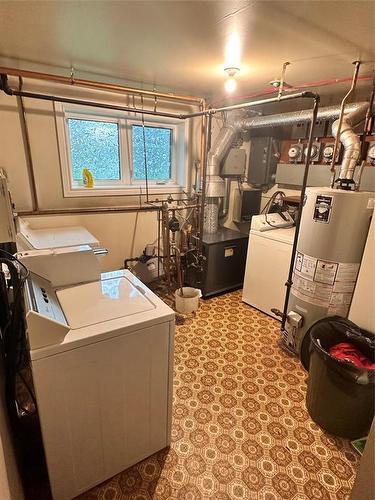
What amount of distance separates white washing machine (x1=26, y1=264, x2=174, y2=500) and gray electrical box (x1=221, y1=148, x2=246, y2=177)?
2274mm

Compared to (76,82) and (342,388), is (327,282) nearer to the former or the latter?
(342,388)

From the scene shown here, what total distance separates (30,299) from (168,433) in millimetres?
1017

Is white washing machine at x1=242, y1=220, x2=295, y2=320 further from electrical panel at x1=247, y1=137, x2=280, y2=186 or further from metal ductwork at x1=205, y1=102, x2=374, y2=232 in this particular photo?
electrical panel at x1=247, y1=137, x2=280, y2=186

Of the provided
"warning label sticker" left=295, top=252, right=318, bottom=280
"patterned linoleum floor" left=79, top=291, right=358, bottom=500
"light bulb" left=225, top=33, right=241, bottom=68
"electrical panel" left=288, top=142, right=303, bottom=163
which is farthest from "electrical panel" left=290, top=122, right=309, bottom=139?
"patterned linoleum floor" left=79, top=291, right=358, bottom=500

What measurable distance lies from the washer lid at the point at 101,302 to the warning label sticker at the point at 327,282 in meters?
1.31

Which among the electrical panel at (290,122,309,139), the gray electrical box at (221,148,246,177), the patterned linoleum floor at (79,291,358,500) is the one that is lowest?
the patterned linoleum floor at (79,291,358,500)

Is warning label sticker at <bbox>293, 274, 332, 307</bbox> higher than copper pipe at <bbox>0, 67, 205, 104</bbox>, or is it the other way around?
copper pipe at <bbox>0, 67, 205, 104</bbox>

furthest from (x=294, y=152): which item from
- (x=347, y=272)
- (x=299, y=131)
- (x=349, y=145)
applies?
(x=347, y=272)

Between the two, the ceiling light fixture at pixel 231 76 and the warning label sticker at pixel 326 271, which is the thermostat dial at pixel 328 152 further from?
the warning label sticker at pixel 326 271

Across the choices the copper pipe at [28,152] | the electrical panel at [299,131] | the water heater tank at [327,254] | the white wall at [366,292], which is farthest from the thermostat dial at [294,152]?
the copper pipe at [28,152]

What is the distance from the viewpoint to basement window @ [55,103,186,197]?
8.98 ft

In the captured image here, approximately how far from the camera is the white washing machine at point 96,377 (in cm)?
100

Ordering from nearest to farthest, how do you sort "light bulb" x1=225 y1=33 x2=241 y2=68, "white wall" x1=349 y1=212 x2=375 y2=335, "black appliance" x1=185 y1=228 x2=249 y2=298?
"light bulb" x1=225 y1=33 x2=241 y2=68 → "white wall" x1=349 y1=212 x2=375 y2=335 → "black appliance" x1=185 y1=228 x2=249 y2=298

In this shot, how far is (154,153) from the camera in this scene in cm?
336
